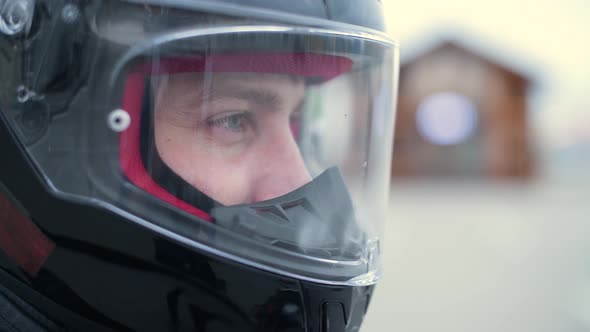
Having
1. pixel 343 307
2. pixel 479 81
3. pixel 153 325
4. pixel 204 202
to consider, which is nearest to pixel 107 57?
pixel 204 202

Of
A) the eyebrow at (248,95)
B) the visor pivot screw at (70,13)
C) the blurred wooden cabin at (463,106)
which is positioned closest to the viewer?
the visor pivot screw at (70,13)

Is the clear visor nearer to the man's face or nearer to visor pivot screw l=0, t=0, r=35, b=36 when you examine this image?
the man's face

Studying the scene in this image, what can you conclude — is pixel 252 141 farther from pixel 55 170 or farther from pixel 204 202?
pixel 55 170

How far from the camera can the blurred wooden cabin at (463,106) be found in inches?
681

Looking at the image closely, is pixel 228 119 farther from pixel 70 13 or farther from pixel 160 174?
pixel 70 13

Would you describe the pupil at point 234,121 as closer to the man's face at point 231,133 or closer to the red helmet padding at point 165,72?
the man's face at point 231,133

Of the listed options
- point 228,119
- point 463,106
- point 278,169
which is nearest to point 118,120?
point 228,119

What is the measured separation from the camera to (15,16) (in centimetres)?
121

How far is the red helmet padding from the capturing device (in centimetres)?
118

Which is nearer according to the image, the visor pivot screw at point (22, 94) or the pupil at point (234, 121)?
the visor pivot screw at point (22, 94)

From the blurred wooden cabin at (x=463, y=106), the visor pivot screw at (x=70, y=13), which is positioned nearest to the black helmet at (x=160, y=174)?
the visor pivot screw at (x=70, y=13)

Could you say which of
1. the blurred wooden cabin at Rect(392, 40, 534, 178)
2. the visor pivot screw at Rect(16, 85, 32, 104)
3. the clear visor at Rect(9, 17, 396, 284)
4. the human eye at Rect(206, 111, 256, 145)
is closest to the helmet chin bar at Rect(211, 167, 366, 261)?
the clear visor at Rect(9, 17, 396, 284)

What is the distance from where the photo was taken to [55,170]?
117 centimetres

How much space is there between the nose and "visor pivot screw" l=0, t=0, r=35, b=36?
0.52 meters
